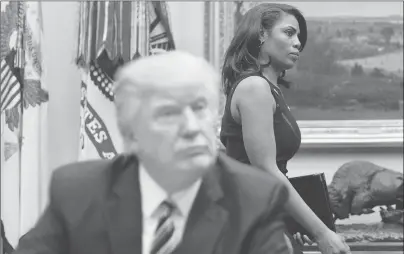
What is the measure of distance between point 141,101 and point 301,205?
1173 mm

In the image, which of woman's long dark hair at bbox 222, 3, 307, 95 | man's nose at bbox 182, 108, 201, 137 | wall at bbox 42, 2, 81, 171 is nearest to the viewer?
man's nose at bbox 182, 108, 201, 137

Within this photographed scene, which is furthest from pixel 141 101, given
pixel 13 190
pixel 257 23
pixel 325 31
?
pixel 325 31

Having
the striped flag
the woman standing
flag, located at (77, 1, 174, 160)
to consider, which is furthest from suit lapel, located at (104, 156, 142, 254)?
the striped flag

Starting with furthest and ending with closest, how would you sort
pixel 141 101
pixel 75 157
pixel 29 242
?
pixel 75 157, pixel 29 242, pixel 141 101

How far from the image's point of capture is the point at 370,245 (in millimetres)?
4023

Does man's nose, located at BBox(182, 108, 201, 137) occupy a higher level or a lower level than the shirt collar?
higher

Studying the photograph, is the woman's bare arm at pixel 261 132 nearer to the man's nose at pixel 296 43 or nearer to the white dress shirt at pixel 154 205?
the man's nose at pixel 296 43

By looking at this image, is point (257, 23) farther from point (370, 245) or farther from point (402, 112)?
point (402, 112)

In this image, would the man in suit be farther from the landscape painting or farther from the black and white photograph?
the landscape painting

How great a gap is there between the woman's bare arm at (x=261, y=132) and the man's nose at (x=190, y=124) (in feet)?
3.73

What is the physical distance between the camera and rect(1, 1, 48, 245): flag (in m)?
4.34

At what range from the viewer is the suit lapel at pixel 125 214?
116 centimetres

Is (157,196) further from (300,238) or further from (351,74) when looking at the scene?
(351,74)

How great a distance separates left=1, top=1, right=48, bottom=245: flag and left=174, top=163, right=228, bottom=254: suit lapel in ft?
11.0
